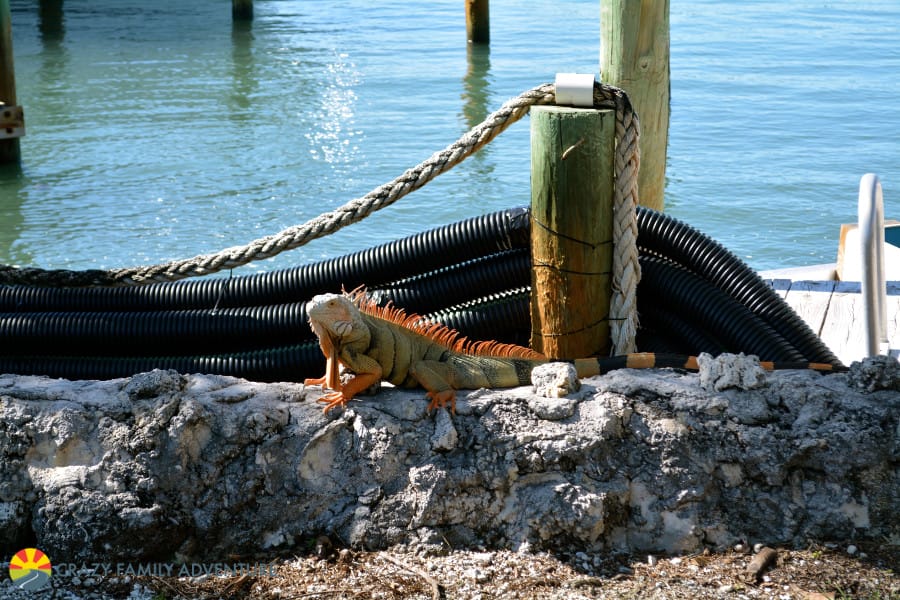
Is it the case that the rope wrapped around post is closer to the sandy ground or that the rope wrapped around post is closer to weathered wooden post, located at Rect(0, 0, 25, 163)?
the sandy ground

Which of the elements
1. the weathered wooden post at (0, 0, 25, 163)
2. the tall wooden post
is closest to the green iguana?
the tall wooden post

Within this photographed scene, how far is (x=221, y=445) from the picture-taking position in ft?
12.2

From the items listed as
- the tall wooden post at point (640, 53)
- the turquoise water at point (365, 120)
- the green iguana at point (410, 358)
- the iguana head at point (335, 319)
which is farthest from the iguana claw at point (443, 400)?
the turquoise water at point (365, 120)

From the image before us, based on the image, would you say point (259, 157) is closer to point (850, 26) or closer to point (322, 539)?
point (322, 539)

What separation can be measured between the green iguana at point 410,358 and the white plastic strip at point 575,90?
3.53 ft

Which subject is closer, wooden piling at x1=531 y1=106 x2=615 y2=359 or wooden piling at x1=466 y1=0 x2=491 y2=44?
wooden piling at x1=531 y1=106 x2=615 y2=359

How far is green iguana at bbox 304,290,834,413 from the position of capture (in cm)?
377

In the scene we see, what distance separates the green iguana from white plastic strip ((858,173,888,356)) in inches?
21.0

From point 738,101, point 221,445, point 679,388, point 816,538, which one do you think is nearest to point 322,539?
point 221,445

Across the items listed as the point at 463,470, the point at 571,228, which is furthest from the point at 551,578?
the point at 571,228

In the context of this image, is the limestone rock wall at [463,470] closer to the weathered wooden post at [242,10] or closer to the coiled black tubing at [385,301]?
the coiled black tubing at [385,301]

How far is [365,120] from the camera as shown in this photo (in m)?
15.6

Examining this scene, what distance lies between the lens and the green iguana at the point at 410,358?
12.4 ft

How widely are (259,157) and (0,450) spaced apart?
1035 cm
